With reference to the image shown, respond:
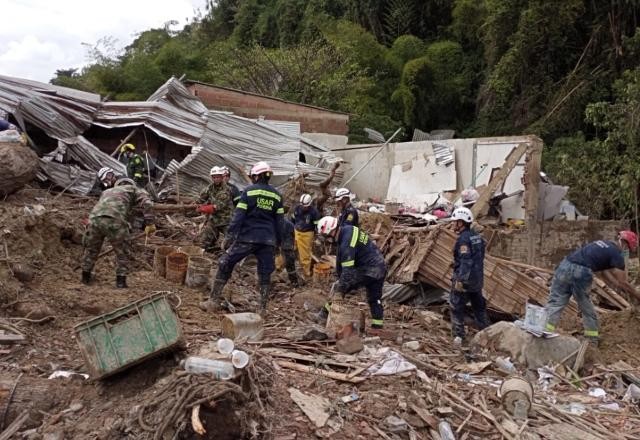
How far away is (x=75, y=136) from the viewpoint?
1238 cm

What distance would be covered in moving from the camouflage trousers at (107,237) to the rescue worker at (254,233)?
114 cm

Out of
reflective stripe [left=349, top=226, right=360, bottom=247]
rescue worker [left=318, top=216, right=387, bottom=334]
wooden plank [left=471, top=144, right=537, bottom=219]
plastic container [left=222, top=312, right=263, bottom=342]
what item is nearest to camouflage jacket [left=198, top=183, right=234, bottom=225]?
rescue worker [left=318, top=216, right=387, bottom=334]

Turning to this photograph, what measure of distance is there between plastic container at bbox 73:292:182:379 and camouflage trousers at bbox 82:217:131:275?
2.55 meters

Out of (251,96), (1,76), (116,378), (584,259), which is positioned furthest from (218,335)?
(251,96)

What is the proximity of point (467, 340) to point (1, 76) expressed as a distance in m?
10.6

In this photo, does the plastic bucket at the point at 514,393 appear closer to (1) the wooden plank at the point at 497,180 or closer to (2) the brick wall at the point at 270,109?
(1) the wooden plank at the point at 497,180

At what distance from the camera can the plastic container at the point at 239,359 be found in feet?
13.6

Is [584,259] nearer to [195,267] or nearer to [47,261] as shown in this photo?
[195,267]

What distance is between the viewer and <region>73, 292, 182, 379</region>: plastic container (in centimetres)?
454

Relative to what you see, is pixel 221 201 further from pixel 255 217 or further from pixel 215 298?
pixel 215 298

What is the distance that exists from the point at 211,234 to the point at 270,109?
36.9 ft

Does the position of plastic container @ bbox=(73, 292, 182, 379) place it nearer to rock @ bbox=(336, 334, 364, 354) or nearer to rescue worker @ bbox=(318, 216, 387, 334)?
rock @ bbox=(336, 334, 364, 354)

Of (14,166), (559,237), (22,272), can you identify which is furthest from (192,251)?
(559,237)

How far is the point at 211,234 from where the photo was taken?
970cm
